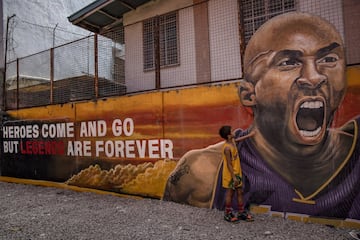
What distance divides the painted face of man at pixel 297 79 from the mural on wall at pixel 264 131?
0.05 feet

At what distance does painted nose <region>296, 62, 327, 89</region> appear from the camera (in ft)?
14.1

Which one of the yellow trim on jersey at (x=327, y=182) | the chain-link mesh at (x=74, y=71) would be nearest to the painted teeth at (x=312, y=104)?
the yellow trim on jersey at (x=327, y=182)

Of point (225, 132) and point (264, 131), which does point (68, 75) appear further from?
point (264, 131)

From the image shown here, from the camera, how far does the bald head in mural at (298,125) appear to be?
4148 millimetres

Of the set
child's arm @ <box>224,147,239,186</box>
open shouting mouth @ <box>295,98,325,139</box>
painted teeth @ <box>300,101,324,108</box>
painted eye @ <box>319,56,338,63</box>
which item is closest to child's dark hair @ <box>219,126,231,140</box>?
child's arm @ <box>224,147,239,186</box>

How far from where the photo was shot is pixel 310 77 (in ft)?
14.2

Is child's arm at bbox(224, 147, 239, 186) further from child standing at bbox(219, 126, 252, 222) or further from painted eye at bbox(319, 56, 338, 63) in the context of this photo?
painted eye at bbox(319, 56, 338, 63)

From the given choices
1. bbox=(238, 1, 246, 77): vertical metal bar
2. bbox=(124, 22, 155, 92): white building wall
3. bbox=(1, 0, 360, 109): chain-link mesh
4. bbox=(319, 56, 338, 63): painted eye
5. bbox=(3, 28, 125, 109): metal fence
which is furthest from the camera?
bbox=(124, 22, 155, 92): white building wall

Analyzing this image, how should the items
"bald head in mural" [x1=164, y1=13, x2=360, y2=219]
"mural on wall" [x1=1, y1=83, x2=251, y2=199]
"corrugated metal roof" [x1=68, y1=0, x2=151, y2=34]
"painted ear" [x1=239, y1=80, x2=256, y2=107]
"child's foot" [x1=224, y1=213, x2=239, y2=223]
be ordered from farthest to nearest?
1. "corrugated metal roof" [x1=68, y1=0, x2=151, y2=34]
2. "mural on wall" [x1=1, y1=83, x2=251, y2=199]
3. "painted ear" [x1=239, y1=80, x2=256, y2=107]
4. "child's foot" [x1=224, y1=213, x2=239, y2=223]
5. "bald head in mural" [x1=164, y1=13, x2=360, y2=219]

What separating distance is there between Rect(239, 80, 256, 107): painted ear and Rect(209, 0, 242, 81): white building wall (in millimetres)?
583

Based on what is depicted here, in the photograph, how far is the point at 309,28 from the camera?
440cm

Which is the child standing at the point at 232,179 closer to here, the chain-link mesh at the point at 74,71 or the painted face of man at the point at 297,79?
the painted face of man at the point at 297,79

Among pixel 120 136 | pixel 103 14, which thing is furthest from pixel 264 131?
pixel 103 14

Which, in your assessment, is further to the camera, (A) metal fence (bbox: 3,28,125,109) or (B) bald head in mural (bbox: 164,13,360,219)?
(A) metal fence (bbox: 3,28,125,109)
